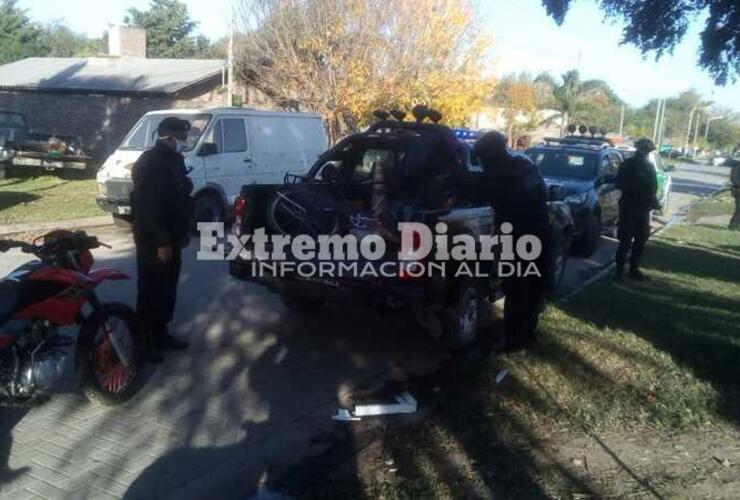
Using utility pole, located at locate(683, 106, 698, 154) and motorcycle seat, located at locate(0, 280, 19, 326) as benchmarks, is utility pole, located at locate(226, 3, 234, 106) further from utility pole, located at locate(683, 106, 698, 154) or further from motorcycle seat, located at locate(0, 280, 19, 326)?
utility pole, located at locate(683, 106, 698, 154)

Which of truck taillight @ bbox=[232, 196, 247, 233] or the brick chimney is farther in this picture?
the brick chimney

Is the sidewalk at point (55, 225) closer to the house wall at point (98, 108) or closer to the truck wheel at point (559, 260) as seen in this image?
the truck wheel at point (559, 260)

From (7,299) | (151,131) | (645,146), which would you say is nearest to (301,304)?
(7,299)

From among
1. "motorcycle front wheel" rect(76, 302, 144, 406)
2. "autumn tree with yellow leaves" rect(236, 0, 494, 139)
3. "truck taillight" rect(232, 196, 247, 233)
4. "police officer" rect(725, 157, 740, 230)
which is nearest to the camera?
"motorcycle front wheel" rect(76, 302, 144, 406)

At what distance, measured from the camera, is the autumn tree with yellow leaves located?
19.3m

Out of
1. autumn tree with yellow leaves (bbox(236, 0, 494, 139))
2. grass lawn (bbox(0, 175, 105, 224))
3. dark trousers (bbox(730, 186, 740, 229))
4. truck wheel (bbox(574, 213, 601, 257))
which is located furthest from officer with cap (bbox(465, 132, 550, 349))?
autumn tree with yellow leaves (bbox(236, 0, 494, 139))

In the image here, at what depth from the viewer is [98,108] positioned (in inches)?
1037

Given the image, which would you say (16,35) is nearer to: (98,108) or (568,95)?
(98,108)

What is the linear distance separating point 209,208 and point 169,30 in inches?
1803

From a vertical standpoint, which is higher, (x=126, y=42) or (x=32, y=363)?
(x=126, y=42)

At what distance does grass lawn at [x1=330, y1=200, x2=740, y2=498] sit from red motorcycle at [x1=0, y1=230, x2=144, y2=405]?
1.84 metres

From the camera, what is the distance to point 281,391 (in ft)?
17.4

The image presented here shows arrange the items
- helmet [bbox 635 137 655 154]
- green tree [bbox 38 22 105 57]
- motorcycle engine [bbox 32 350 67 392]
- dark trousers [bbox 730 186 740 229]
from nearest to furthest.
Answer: motorcycle engine [bbox 32 350 67 392]
helmet [bbox 635 137 655 154]
dark trousers [bbox 730 186 740 229]
green tree [bbox 38 22 105 57]

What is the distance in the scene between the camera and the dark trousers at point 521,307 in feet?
20.5
